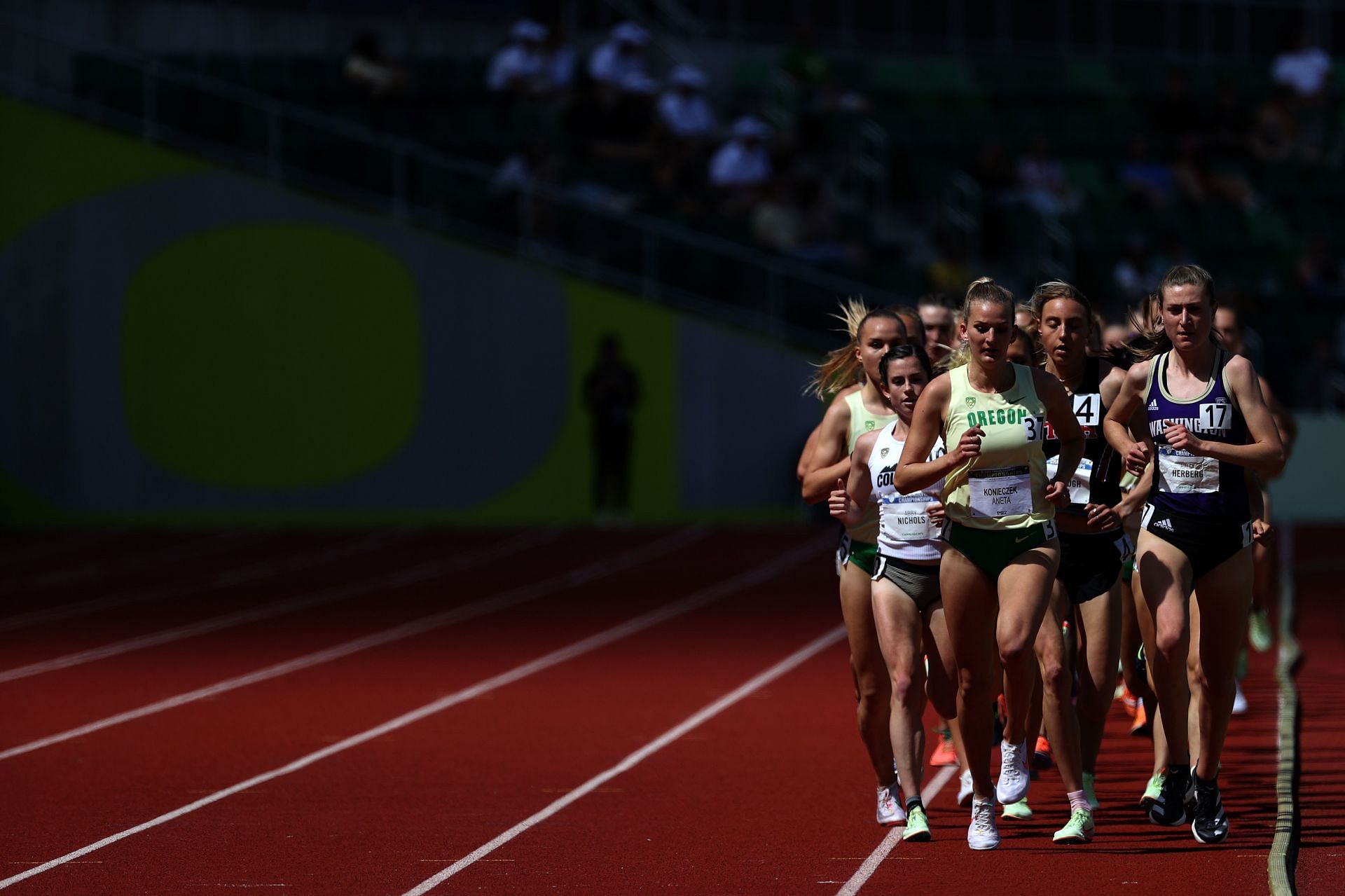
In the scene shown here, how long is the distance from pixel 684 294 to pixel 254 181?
4.45 m

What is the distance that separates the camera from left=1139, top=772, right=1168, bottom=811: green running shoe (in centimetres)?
723

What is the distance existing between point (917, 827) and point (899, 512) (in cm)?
103

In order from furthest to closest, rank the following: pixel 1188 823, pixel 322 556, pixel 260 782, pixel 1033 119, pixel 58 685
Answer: pixel 1033 119 → pixel 322 556 → pixel 58 685 → pixel 260 782 → pixel 1188 823

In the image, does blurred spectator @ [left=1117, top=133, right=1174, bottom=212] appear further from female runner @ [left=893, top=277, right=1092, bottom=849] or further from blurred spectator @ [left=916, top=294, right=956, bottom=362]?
female runner @ [left=893, top=277, right=1092, bottom=849]

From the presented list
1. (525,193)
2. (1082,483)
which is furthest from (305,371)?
(1082,483)

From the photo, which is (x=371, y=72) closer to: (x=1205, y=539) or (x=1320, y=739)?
(x=1320, y=739)

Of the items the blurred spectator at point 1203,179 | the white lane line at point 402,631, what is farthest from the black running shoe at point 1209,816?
the blurred spectator at point 1203,179

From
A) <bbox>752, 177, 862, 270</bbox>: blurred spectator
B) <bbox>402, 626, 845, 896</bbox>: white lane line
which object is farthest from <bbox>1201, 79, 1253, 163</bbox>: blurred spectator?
<bbox>402, 626, 845, 896</bbox>: white lane line

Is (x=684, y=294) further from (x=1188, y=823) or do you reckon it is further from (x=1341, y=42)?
(x=1188, y=823)

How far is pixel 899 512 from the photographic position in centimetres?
709

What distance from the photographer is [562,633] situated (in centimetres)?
1349

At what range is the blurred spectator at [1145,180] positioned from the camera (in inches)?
949

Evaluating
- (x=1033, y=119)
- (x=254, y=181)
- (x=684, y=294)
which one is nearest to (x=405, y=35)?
(x=254, y=181)

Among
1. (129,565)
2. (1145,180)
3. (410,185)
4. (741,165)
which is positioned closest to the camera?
(129,565)
